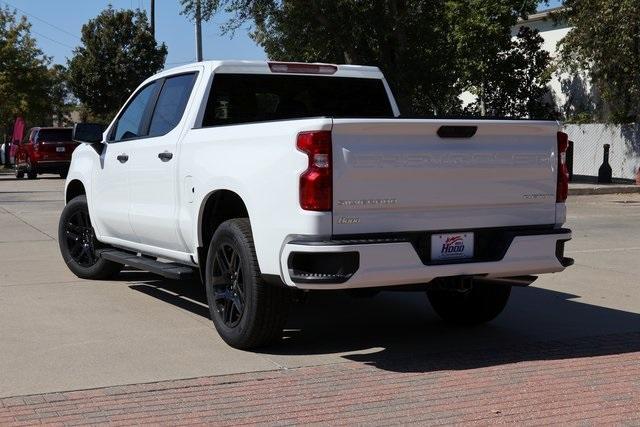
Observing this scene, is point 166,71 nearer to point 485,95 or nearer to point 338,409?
point 338,409

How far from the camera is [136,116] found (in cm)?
851

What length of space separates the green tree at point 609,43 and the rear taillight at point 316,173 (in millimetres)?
21101

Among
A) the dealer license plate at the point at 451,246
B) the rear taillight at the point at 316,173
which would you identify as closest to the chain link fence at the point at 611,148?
the dealer license plate at the point at 451,246

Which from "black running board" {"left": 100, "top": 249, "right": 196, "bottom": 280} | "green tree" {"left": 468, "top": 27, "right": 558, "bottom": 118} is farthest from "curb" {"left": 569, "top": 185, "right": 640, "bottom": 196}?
"black running board" {"left": 100, "top": 249, "right": 196, "bottom": 280}

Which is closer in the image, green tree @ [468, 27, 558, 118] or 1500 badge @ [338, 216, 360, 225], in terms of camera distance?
1500 badge @ [338, 216, 360, 225]

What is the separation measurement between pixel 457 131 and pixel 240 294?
190cm

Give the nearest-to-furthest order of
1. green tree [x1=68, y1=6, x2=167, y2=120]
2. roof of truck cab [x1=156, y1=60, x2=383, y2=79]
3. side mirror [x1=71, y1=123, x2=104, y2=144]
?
roof of truck cab [x1=156, y1=60, x2=383, y2=79] → side mirror [x1=71, y1=123, x2=104, y2=144] → green tree [x1=68, y1=6, x2=167, y2=120]

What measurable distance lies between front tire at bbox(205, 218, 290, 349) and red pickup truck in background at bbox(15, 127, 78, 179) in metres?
25.5

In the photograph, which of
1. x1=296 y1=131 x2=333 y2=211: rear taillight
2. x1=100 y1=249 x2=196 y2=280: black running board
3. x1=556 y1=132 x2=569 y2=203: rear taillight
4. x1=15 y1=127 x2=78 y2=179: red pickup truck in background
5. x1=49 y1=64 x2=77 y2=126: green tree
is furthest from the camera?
x1=49 y1=64 x2=77 y2=126: green tree

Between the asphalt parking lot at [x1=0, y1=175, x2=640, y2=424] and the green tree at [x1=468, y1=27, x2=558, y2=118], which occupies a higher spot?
the green tree at [x1=468, y1=27, x2=558, y2=118]

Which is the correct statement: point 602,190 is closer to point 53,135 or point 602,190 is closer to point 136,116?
point 136,116

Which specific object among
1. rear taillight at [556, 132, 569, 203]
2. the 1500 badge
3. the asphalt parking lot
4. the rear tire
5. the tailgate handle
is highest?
the tailgate handle

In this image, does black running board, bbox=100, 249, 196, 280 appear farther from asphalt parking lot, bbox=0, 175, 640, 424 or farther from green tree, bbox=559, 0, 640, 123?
green tree, bbox=559, 0, 640, 123

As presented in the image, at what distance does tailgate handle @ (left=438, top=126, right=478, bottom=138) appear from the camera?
20.0 ft
